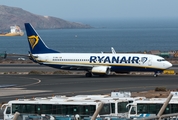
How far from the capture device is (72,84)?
249 ft

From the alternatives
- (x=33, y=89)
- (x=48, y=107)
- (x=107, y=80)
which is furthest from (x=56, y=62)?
(x=48, y=107)

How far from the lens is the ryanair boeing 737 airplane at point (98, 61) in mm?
83875

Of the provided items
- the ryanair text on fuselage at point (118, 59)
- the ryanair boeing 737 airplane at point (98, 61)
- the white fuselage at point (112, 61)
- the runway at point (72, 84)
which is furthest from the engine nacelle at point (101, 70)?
the runway at point (72, 84)

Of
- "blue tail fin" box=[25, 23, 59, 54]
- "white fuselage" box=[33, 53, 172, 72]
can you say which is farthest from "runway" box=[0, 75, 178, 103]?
"blue tail fin" box=[25, 23, 59, 54]

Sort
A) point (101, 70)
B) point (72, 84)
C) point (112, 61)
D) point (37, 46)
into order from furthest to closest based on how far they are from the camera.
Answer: point (37, 46) → point (101, 70) → point (112, 61) → point (72, 84)

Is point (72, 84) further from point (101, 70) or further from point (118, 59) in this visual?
point (118, 59)

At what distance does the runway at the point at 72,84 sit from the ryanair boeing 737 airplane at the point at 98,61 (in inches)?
54.1

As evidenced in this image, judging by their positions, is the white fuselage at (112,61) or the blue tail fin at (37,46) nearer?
the white fuselage at (112,61)

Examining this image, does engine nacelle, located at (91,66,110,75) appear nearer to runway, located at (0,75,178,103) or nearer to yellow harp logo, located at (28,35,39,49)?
runway, located at (0,75,178,103)

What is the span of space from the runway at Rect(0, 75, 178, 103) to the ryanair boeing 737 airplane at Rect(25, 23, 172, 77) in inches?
54.1

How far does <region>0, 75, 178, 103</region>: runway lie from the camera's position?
64.9 metres

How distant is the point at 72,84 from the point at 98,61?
11585 mm

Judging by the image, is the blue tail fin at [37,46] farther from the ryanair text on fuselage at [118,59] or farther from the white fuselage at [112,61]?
the ryanair text on fuselage at [118,59]

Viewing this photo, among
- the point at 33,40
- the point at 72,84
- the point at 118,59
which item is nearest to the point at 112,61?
the point at 118,59
